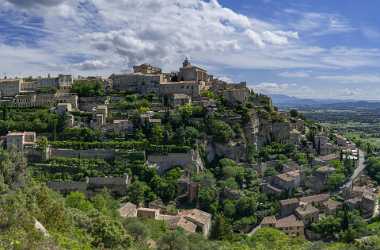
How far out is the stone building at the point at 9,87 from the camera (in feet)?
231

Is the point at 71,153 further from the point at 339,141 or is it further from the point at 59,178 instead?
the point at 339,141

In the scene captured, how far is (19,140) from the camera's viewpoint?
52188 millimetres

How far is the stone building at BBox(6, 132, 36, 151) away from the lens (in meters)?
51.7

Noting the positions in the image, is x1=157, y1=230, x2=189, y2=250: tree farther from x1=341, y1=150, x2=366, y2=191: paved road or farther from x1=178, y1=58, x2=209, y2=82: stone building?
x1=178, y1=58, x2=209, y2=82: stone building

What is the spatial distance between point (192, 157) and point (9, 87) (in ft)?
111

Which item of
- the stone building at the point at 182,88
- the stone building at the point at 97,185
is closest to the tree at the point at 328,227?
the stone building at the point at 97,185

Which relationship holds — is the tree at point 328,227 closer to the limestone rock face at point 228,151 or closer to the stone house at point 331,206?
the stone house at point 331,206

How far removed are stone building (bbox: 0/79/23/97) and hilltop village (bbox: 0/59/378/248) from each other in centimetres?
27

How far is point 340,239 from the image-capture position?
134 feet

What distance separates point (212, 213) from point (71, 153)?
16.0 meters

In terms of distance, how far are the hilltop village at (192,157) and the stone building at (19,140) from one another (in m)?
0.11

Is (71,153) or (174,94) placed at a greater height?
(174,94)

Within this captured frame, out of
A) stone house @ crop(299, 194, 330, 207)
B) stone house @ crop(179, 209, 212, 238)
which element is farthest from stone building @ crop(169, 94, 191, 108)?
stone house @ crop(299, 194, 330, 207)

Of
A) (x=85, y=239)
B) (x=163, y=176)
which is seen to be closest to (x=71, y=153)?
(x=163, y=176)
